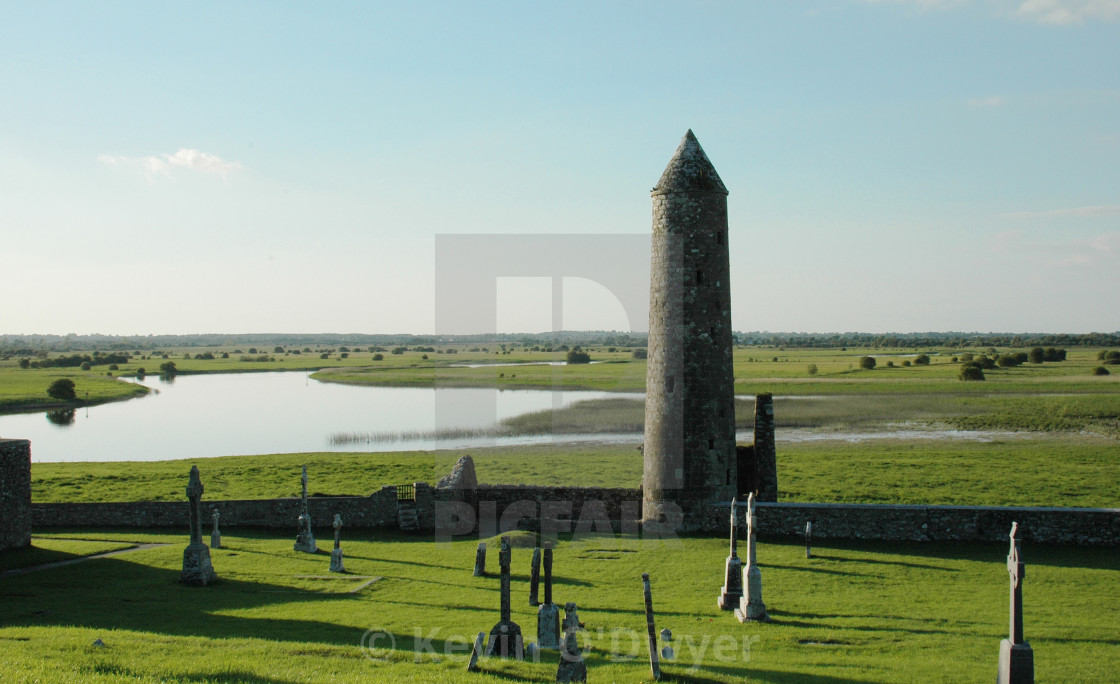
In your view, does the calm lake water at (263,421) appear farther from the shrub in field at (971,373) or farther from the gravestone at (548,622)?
the shrub in field at (971,373)

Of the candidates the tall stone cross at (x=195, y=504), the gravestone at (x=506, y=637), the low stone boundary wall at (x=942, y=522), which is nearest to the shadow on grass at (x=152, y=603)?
the tall stone cross at (x=195, y=504)

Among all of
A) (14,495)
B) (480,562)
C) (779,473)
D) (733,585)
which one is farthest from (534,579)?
(779,473)

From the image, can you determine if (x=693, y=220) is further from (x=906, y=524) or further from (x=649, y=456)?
(x=906, y=524)

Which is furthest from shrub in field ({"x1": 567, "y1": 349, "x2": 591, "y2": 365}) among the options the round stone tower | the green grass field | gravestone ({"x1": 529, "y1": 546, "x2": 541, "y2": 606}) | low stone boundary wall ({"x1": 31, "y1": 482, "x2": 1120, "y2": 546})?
gravestone ({"x1": 529, "y1": 546, "x2": 541, "y2": 606})

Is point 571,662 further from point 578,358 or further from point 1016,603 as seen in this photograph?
point 578,358

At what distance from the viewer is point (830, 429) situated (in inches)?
1889

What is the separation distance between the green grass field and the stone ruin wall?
35.1 inches

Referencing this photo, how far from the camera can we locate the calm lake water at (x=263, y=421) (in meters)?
47.0

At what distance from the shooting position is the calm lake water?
154 feet

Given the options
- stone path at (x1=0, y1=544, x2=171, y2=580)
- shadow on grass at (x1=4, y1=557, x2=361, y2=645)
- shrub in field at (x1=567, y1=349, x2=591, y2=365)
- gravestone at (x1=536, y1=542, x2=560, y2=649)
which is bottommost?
stone path at (x1=0, y1=544, x2=171, y2=580)

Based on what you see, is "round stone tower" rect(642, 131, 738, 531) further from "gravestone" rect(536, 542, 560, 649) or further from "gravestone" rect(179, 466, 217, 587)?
"gravestone" rect(179, 466, 217, 587)

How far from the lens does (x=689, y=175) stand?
848 inches

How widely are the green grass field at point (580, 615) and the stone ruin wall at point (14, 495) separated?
891 millimetres

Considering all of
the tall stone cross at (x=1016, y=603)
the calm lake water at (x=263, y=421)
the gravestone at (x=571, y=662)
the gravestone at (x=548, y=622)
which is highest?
the tall stone cross at (x=1016, y=603)
